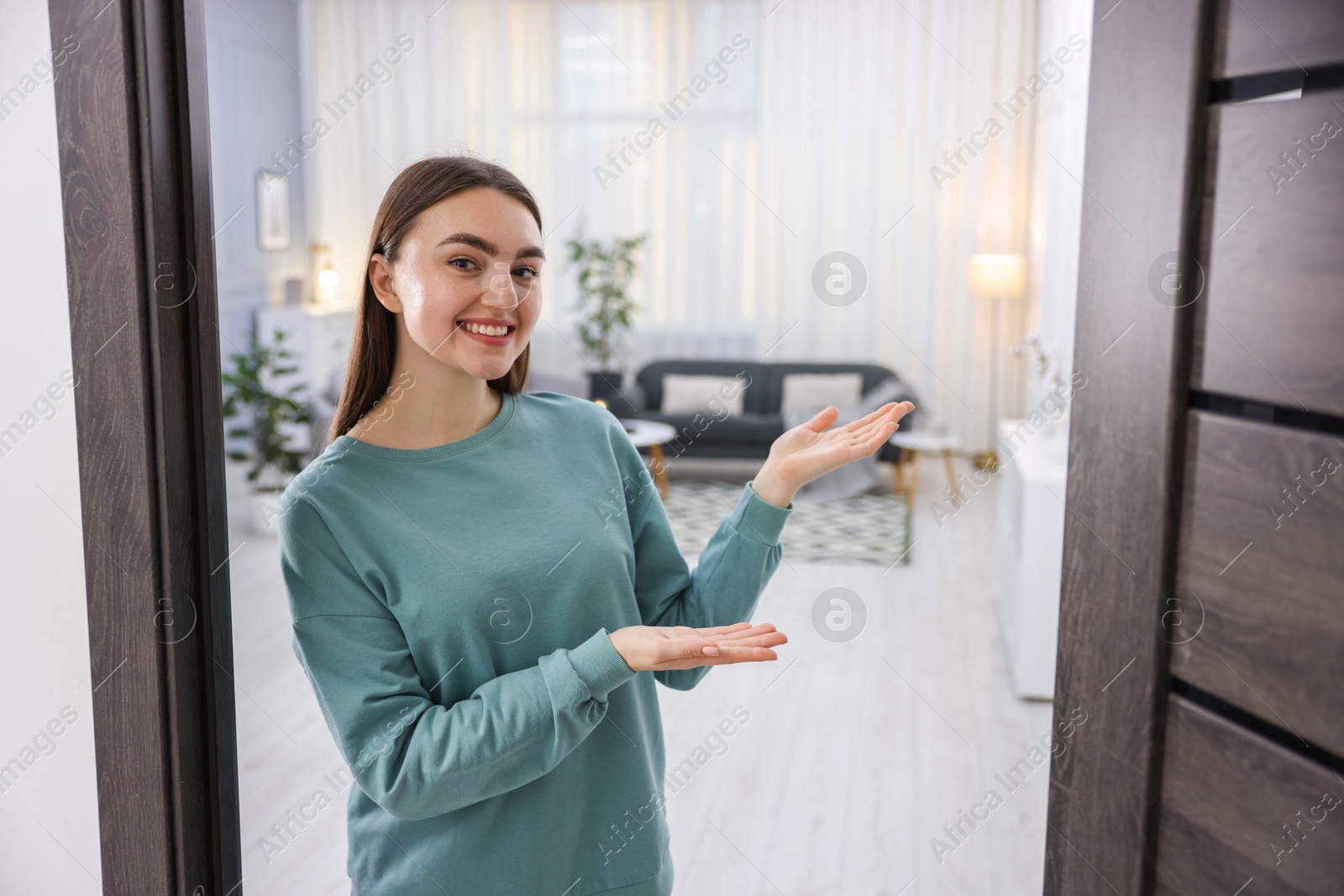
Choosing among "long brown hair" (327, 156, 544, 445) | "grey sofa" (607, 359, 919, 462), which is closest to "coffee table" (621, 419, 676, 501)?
"grey sofa" (607, 359, 919, 462)

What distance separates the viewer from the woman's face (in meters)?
0.96

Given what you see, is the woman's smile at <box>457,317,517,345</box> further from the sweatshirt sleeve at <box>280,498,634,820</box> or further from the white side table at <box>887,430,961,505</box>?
the white side table at <box>887,430,961,505</box>

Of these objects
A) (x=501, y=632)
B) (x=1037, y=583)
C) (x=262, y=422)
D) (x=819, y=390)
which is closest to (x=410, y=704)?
(x=501, y=632)

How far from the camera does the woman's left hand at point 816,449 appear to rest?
99cm

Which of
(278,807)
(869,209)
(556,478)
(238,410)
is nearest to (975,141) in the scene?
(869,209)

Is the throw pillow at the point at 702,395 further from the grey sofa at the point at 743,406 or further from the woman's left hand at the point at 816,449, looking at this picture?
the woman's left hand at the point at 816,449

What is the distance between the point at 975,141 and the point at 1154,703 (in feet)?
19.2

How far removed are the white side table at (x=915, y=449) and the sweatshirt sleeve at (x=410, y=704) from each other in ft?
14.1

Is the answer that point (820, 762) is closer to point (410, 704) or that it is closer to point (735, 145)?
point (410, 704)

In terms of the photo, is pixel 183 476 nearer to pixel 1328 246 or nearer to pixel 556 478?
pixel 556 478

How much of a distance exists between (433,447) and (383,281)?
165 millimetres

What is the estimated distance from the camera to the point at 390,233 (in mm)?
999

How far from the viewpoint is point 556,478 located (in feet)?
3.47

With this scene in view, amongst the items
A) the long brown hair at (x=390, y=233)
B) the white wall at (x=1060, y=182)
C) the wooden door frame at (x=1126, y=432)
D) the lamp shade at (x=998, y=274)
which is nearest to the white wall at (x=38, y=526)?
the long brown hair at (x=390, y=233)
